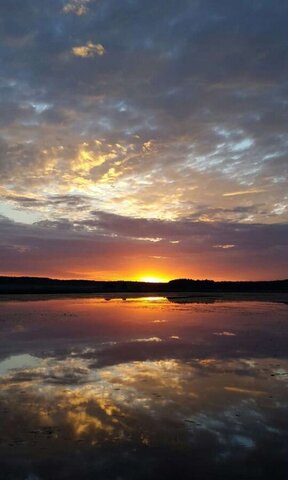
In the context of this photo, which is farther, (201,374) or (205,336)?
(205,336)

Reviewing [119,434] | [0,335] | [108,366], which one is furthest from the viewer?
[0,335]

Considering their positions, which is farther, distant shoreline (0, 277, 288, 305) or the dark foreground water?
distant shoreline (0, 277, 288, 305)

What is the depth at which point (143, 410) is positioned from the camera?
10227mm

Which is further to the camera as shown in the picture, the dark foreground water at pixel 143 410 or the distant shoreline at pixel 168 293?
the distant shoreline at pixel 168 293

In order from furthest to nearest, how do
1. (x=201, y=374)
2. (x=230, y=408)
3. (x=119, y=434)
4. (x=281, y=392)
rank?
1. (x=201, y=374)
2. (x=281, y=392)
3. (x=230, y=408)
4. (x=119, y=434)

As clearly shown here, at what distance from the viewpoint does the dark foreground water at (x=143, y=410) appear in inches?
290

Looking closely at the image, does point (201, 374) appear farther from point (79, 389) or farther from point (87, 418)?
point (87, 418)

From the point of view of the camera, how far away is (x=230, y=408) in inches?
410

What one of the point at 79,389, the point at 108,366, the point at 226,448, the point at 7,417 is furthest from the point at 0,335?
the point at 226,448

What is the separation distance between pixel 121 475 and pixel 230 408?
4.19 m

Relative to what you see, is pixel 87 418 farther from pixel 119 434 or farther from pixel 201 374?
pixel 201 374

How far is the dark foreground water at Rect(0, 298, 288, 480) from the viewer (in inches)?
290

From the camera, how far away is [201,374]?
1391 centimetres

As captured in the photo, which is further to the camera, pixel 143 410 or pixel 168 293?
pixel 168 293
